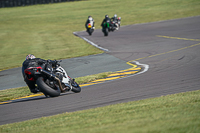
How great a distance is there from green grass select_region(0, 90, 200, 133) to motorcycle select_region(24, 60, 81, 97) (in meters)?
1.74

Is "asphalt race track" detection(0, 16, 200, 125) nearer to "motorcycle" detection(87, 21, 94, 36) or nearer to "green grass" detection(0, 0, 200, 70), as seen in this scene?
"motorcycle" detection(87, 21, 94, 36)

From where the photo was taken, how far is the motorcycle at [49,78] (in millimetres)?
7594

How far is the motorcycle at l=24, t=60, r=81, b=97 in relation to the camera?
759 cm

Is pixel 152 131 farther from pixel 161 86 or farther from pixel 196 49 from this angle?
pixel 196 49

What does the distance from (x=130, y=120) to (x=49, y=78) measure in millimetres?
3576

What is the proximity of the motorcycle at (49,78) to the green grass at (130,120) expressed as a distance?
1742mm

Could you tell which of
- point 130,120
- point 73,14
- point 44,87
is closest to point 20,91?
point 44,87

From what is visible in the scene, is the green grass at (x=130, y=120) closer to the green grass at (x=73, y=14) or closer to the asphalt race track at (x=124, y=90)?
the asphalt race track at (x=124, y=90)

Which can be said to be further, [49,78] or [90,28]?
[90,28]

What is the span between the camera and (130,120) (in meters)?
4.80

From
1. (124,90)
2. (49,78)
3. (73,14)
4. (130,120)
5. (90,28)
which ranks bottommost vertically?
(73,14)

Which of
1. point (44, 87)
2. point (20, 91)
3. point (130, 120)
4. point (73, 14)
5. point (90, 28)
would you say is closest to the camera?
point (130, 120)

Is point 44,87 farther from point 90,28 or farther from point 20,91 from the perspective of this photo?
point 90,28

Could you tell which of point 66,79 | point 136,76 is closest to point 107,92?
point 66,79
